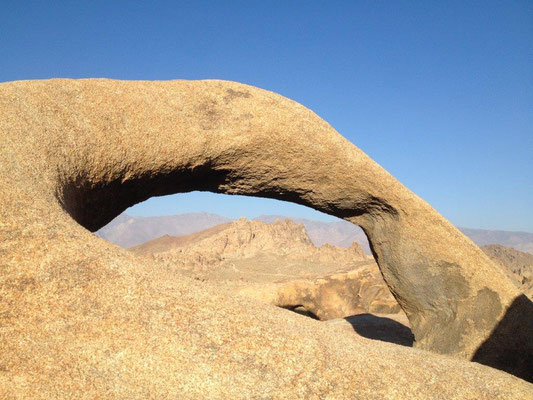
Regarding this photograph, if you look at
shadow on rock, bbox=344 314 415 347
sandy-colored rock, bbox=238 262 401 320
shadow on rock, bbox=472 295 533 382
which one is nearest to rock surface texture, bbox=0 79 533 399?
shadow on rock, bbox=472 295 533 382

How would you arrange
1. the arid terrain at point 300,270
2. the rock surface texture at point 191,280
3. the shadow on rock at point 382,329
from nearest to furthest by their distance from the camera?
the rock surface texture at point 191,280
the shadow on rock at point 382,329
the arid terrain at point 300,270

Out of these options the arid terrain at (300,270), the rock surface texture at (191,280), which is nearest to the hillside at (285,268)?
the arid terrain at (300,270)

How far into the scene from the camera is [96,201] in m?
3.81

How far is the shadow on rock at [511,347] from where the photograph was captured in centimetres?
436

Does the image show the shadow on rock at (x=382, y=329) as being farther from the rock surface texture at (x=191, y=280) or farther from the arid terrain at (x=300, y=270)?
the rock surface texture at (x=191, y=280)

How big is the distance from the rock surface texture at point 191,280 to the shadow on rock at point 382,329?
5.58ft

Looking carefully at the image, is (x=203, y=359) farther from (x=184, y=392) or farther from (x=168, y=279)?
(x=168, y=279)

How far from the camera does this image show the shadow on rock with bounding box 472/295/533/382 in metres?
4.36

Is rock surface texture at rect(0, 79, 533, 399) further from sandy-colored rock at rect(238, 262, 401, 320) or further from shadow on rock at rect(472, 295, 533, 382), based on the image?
sandy-colored rock at rect(238, 262, 401, 320)

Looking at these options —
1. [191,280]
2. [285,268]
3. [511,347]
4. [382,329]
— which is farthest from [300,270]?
[191,280]

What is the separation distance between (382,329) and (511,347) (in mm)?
2758

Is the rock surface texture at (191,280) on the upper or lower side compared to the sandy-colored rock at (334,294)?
upper

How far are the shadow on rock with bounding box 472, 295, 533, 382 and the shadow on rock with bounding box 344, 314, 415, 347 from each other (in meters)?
1.93

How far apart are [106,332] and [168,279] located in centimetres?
45
